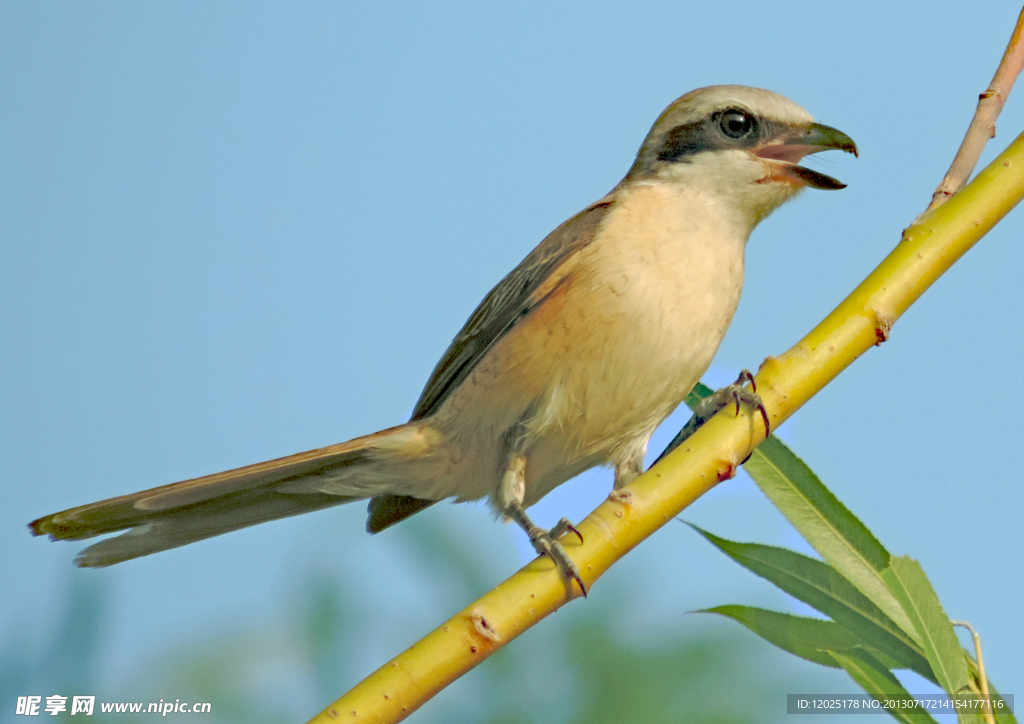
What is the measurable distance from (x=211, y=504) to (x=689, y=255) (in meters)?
0.95

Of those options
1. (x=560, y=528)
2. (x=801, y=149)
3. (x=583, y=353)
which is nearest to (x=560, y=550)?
(x=560, y=528)

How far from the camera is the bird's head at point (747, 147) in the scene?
61.7 inches

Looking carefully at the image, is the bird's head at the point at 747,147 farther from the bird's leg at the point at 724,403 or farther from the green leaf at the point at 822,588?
the green leaf at the point at 822,588

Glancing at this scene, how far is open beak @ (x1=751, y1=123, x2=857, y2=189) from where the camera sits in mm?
1518

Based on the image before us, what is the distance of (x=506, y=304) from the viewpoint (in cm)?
177

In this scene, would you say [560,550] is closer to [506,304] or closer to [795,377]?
[795,377]

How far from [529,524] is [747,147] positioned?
830 mm

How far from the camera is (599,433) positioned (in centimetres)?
158

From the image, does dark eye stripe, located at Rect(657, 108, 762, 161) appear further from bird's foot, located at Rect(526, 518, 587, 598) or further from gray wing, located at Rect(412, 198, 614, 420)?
bird's foot, located at Rect(526, 518, 587, 598)

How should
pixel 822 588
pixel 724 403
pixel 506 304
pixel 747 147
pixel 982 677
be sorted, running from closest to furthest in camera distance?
1. pixel 982 677
2. pixel 822 588
3. pixel 724 403
4. pixel 747 147
5. pixel 506 304

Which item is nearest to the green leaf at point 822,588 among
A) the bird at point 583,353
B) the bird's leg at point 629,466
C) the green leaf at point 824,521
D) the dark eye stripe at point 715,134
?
the green leaf at point 824,521

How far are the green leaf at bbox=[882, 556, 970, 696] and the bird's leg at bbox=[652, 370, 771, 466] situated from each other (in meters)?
0.24

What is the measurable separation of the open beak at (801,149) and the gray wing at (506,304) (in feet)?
1.08

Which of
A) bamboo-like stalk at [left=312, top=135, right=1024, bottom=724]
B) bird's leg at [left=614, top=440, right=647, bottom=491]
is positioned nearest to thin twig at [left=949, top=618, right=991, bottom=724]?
bamboo-like stalk at [left=312, top=135, right=1024, bottom=724]
